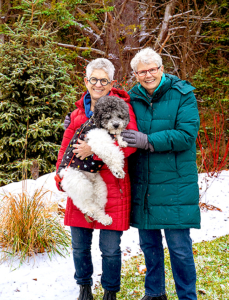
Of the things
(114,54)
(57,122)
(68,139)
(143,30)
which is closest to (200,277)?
(68,139)

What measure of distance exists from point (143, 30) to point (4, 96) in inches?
249

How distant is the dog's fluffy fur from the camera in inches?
91.0

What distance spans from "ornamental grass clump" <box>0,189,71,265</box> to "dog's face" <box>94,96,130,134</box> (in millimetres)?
1861

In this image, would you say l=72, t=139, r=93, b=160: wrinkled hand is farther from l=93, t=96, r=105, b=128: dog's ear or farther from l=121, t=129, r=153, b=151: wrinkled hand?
l=121, t=129, r=153, b=151: wrinkled hand

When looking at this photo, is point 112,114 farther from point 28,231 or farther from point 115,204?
point 28,231

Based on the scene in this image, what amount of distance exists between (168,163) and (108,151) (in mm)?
525

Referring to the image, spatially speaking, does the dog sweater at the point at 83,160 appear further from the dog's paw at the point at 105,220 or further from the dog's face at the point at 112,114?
the dog's paw at the point at 105,220

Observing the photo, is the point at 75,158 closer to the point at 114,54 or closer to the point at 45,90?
the point at 45,90

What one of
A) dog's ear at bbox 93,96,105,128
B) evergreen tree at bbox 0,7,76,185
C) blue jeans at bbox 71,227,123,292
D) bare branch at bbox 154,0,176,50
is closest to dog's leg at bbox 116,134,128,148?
dog's ear at bbox 93,96,105,128

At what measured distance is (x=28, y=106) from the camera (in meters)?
6.09

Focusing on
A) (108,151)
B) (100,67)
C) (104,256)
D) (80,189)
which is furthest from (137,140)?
(104,256)

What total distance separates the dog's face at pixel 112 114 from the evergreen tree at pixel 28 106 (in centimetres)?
364

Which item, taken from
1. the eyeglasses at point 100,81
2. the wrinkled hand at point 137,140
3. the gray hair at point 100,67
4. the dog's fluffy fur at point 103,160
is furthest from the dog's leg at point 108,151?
the gray hair at point 100,67

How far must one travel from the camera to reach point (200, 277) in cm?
339
